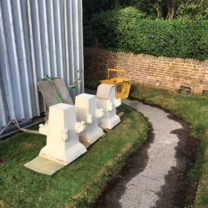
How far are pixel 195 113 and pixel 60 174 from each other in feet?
14.2

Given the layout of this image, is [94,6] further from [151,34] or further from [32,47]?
[32,47]

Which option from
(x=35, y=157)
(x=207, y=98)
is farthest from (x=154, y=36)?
(x=35, y=157)

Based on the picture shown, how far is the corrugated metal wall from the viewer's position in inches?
197

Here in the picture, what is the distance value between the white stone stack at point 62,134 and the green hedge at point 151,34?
5415 mm

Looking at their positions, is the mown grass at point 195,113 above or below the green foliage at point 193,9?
below

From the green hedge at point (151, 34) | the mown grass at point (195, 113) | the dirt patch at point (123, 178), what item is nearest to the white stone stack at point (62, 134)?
the dirt patch at point (123, 178)

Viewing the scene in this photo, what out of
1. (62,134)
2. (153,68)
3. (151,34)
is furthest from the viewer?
(153,68)

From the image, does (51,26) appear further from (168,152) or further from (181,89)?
(181,89)

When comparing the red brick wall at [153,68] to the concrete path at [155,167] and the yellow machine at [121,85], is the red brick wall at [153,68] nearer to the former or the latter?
the yellow machine at [121,85]

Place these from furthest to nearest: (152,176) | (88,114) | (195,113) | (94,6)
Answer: (94,6) → (195,113) → (88,114) → (152,176)

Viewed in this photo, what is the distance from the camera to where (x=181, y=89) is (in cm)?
868

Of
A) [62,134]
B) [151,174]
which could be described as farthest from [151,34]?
[62,134]

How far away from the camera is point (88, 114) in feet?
16.4

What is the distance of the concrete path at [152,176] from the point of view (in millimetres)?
3775
